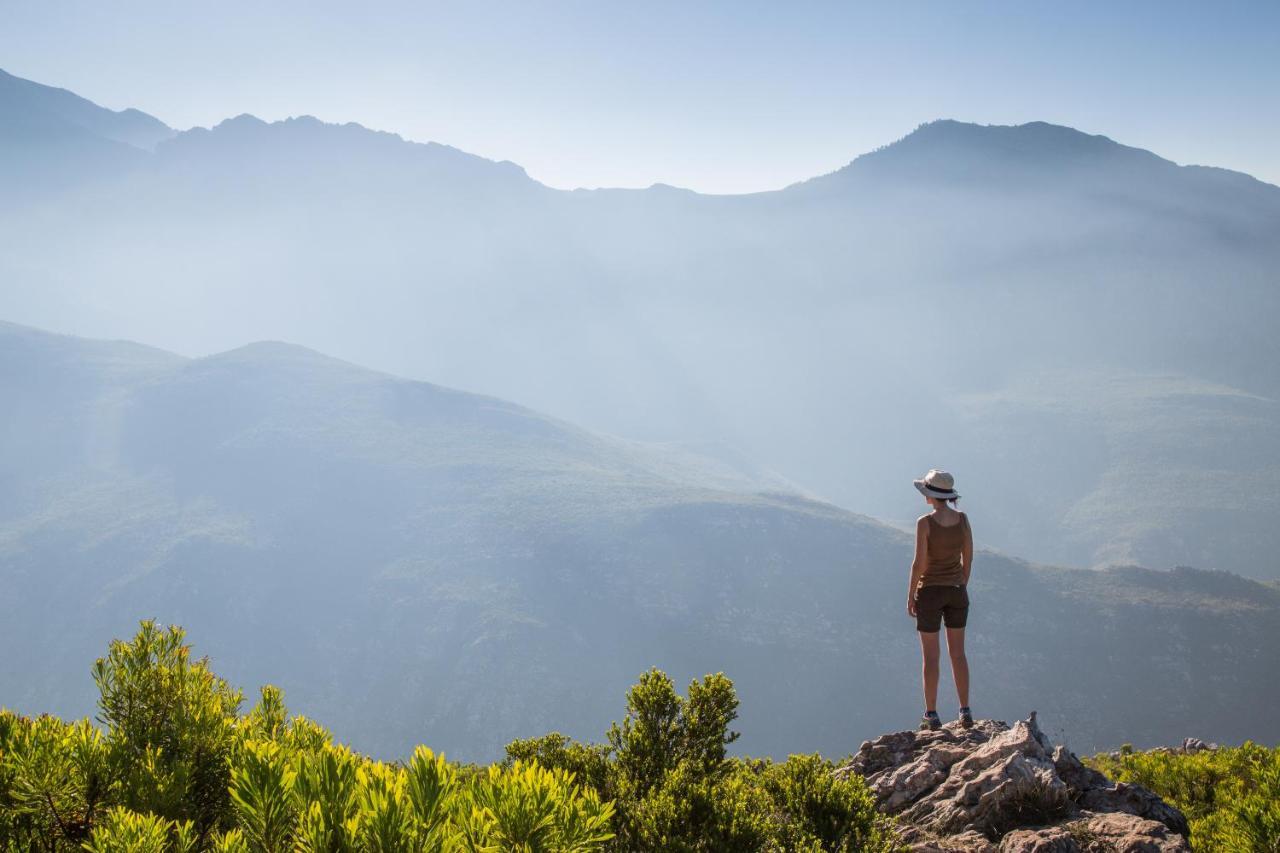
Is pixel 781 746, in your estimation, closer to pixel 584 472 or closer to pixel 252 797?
pixel 584 472

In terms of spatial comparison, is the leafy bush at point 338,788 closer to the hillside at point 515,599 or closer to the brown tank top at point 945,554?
the brown tank top at point 945,554

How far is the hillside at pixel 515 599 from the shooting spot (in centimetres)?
9831

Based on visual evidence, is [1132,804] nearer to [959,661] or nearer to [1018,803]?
[1018,803]

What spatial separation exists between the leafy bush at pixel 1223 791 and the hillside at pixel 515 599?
84571mm

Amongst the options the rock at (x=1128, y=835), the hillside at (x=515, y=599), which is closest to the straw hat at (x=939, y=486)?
the rock at (x=1128, y=835)

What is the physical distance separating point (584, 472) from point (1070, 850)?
157 m

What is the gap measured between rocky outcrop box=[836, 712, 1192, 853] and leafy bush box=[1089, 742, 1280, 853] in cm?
37

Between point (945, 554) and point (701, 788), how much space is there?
237 inches

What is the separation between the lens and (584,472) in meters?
162

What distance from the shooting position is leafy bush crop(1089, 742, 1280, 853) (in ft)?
18.4

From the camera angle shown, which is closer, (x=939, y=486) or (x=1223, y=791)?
(x=1223, y=791)

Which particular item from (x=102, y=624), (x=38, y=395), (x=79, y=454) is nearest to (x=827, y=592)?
(x=102, y=624)

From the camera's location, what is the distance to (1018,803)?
265 inches

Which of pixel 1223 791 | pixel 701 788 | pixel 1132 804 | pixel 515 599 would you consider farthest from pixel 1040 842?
pixel 515 599
